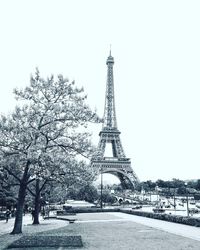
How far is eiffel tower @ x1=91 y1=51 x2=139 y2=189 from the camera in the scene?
292ft

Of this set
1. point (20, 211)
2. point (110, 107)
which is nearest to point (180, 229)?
point (20, 211)

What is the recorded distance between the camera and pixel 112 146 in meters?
98.7

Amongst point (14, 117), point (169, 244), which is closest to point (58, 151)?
point (14, 117)

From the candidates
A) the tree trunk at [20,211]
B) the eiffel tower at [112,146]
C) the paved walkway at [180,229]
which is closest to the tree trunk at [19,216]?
the tree trunk at [20,211]

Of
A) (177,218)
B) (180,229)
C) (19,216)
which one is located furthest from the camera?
(177,218)

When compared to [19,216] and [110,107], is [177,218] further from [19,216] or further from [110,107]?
[110,107]

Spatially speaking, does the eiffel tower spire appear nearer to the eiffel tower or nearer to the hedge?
the eiffel tower

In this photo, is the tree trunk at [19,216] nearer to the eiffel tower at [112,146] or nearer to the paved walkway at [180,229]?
the paved walkway at [180,229]

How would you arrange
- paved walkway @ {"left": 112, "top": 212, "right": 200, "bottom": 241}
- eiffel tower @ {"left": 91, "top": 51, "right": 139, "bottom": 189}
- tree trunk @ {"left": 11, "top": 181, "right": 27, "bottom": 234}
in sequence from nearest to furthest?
paved walkway @ {"left": 112, "top": 212, "right": 200, "bottom": 241}
tree trunk @ {"left": 11, "top": 181, "right": 27, "bottom": 234}
eiffel tower @ {"left": 91, "top": 51, "right": 139, "bottom": 189}

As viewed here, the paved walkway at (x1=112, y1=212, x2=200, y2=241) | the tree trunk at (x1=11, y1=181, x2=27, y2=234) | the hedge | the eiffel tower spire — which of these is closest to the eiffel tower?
the eiffel tower spire

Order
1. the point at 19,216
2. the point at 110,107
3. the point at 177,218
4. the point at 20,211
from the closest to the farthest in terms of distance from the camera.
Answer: the point at 19,216, the point at 20,211, the point at 177,218, the point at 110,107

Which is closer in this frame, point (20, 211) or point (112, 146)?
point (20, 211)

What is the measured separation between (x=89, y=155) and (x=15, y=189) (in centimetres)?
2469

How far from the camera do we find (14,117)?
22125mm
